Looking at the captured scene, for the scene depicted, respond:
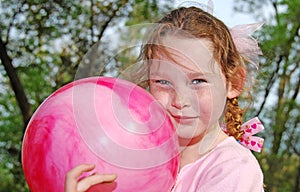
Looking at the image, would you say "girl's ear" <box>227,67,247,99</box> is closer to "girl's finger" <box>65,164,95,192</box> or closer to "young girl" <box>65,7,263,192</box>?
"young girl" <box>65,7,263,192</box>

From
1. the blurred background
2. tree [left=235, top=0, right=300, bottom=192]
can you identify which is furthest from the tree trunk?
tree [left=235, top=0, right=300, bottom=192]

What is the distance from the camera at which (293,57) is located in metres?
11.6

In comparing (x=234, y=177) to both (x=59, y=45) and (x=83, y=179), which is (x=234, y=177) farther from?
(x=59, y=45)

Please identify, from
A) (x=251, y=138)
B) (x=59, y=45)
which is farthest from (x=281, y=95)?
(x=251, y=138)

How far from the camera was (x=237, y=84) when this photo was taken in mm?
2537

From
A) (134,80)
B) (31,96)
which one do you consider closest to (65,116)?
(134,80)

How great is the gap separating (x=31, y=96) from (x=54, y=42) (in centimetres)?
98

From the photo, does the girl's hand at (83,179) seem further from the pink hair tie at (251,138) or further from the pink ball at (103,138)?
the pink hair tie at (251,138)

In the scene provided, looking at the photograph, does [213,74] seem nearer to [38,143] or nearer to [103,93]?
[103,93]

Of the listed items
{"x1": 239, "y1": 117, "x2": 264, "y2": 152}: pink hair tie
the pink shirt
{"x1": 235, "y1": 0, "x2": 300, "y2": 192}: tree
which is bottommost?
{"x1": 235, "y1": 0, "x2": 300, "y2": 192}: tree

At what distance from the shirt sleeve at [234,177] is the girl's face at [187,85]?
16 centimetres

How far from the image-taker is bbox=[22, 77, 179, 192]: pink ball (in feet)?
6.27

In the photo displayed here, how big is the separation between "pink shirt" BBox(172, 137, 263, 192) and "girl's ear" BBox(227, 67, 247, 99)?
204 mm

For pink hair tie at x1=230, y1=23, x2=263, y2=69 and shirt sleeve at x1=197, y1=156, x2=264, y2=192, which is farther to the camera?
pink hair tie at x1=230, y1=23, x2=263, y2=69
